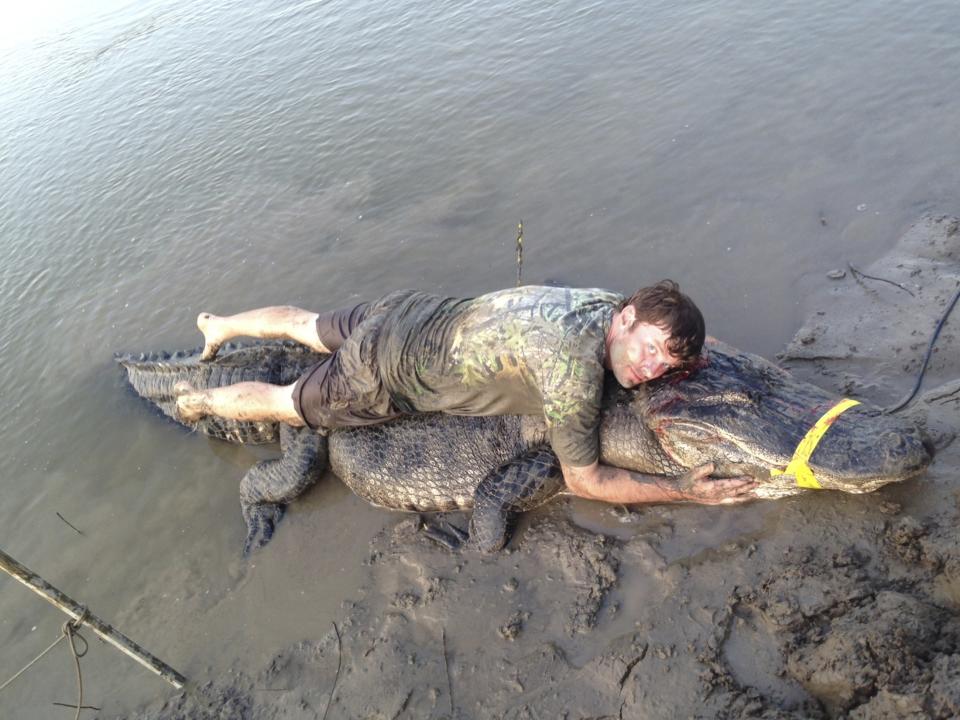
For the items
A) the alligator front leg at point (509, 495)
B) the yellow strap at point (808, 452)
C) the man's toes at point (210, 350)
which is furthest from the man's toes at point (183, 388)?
the yellow strap at point (808, 452)

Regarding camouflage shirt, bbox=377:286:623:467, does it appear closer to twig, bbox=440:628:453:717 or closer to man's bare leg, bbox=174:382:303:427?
man's bare leg, bbox=174:382:303:427

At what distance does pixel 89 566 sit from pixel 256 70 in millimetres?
9767

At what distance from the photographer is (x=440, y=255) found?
21.8ft

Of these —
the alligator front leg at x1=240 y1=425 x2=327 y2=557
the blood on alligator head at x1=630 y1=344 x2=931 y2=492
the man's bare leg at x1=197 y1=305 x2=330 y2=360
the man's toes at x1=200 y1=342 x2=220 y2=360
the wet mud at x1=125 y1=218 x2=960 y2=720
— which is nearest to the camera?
the wet mud at x1=125 y1=218 x2=960 y2=720

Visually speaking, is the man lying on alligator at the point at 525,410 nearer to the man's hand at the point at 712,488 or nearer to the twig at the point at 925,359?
the man's hand at the point at 712,488

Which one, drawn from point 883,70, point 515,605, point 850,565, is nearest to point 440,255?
point 515,605

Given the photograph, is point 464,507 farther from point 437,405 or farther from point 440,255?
point 440,255

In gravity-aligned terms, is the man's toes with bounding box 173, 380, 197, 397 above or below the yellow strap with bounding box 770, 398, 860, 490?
above

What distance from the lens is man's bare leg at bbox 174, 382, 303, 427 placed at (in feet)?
15.8

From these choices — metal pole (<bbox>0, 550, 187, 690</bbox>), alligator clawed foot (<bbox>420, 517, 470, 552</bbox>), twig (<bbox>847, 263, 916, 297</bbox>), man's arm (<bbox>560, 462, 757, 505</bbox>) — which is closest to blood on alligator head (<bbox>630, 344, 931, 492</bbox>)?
man's arm (<bbox>560, 462, 757, 505</bbox>)

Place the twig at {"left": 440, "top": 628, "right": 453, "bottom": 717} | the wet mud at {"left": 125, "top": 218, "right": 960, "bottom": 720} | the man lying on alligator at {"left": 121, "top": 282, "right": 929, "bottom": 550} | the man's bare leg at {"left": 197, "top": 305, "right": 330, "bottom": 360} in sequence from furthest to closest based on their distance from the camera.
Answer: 1. the man's bare leg at {"left": 197, "top": 305, "right": 330, "bottom": 360}
2. the man lying on alligator at {"left": 121, "top": 282, "right": 929, "bottom": 550}
3. the twig at {"left": 440, "top": 628, "right": 453, "bottom": 717}
4. the wet mud at {"left": 125, "top": 218, "right": 960, "bottom": 720}

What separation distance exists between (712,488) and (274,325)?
345cm

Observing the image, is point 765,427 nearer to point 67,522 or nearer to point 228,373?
point 228,373

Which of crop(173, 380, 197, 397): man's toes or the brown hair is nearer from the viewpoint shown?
the brown hair
